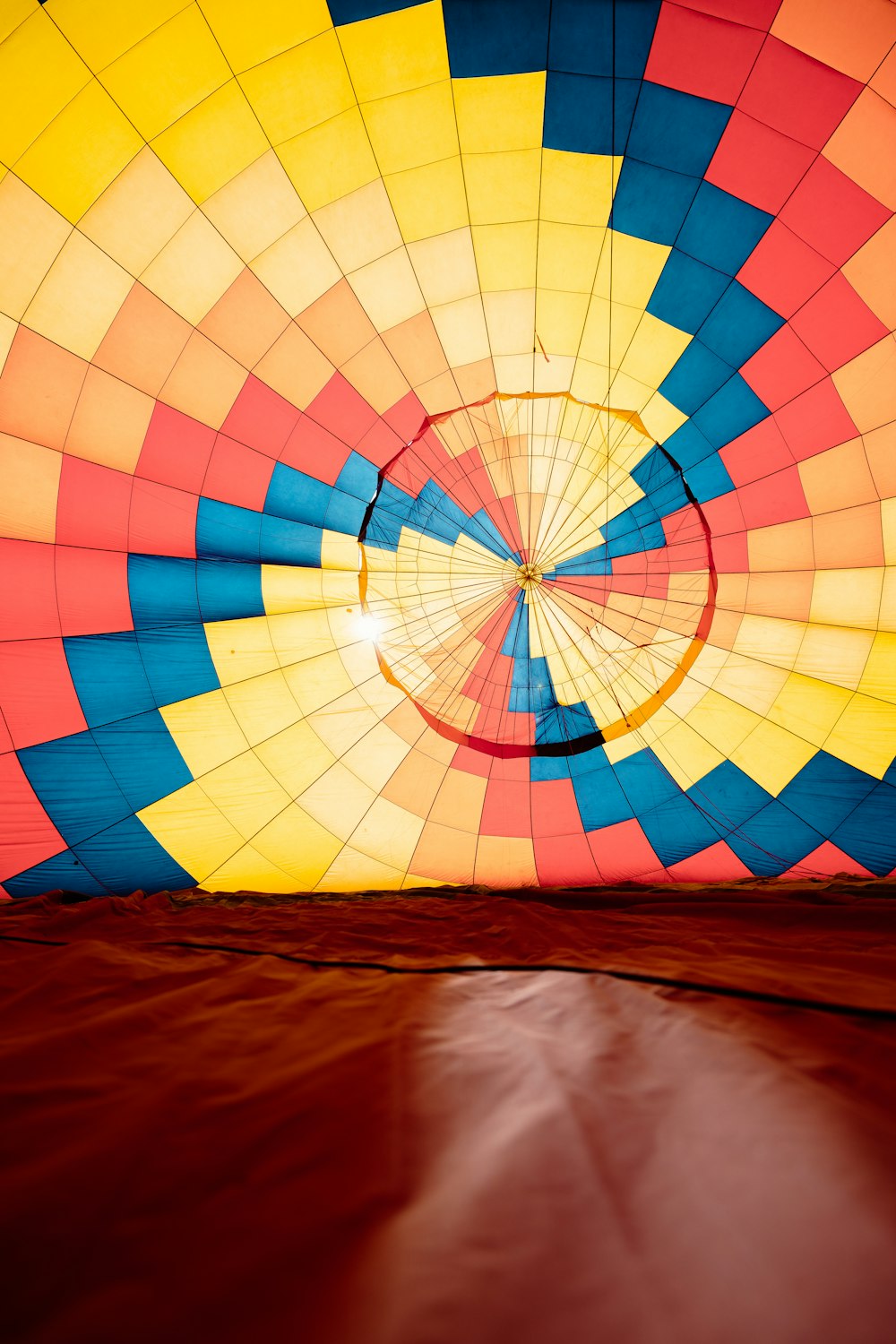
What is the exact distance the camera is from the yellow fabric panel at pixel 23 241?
3008 mm

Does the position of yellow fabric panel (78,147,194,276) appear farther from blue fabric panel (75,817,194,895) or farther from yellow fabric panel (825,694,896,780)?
yellow fabric panel (825,694,896,780)

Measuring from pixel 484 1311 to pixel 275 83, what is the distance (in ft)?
13.4

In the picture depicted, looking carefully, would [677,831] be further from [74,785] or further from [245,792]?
[74,785]

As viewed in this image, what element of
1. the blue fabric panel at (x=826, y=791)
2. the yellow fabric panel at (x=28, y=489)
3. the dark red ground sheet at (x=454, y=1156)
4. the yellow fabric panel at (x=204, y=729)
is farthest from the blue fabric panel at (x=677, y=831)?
the yellow fabric panel at (x=28, y=489)

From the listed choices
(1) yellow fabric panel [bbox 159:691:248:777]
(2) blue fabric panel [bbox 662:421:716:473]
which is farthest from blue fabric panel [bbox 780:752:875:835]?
(1) yellow fabric panel [bbox 159:691:248:777]

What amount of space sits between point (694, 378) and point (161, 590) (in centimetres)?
369

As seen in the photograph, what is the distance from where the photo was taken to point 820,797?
181 inches

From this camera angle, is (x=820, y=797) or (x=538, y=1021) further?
(x=820, y=797)

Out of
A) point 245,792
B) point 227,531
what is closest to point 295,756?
point 245,792

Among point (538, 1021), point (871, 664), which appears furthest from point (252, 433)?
point (871, 664)

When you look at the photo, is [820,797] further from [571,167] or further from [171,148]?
[171,148]

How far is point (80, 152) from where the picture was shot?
2.94 m

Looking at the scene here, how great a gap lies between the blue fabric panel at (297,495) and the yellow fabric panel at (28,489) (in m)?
1.23

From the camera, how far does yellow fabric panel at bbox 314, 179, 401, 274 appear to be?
3236mm
